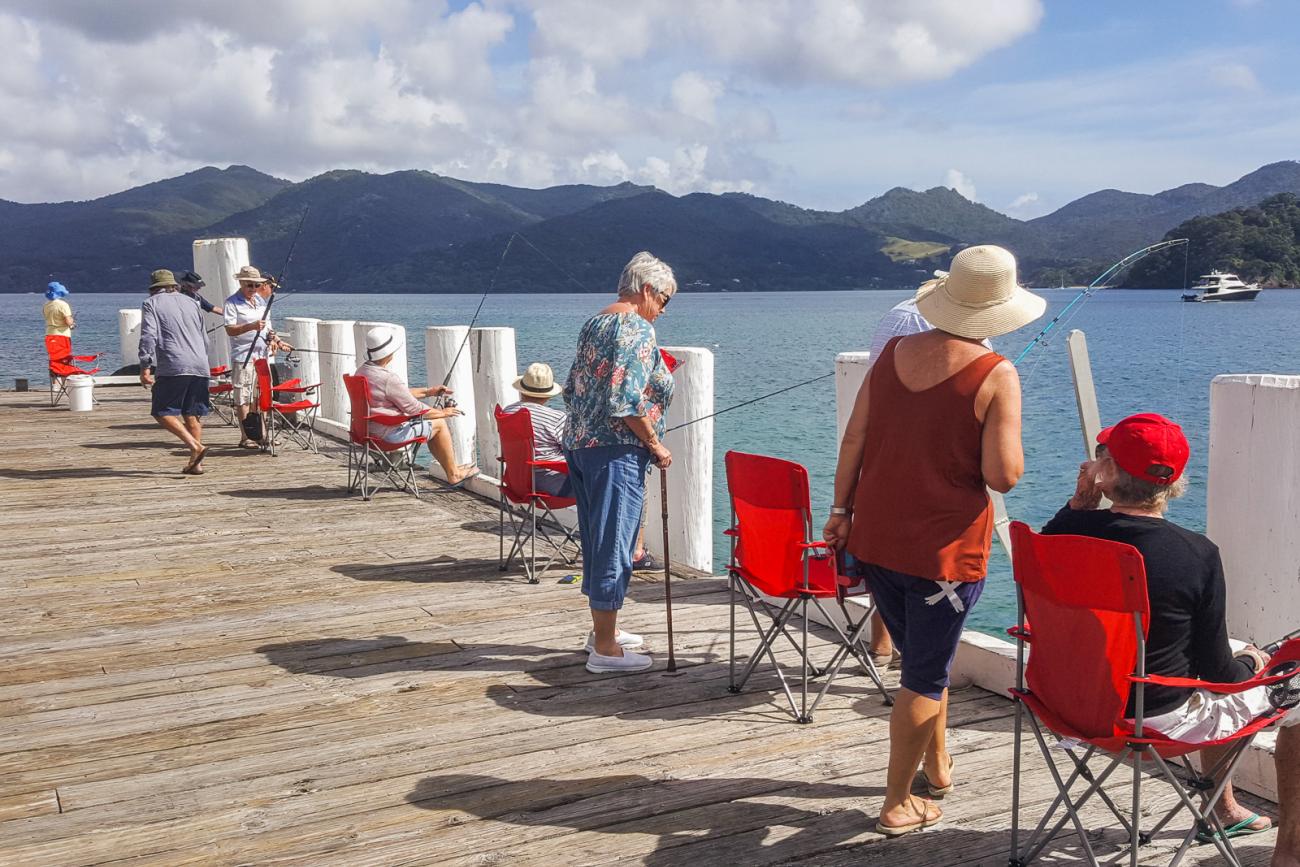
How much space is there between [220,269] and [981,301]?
45.7 feet

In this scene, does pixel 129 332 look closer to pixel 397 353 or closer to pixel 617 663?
pixel 397 353

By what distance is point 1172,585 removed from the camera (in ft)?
9.00

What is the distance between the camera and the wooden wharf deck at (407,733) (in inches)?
127

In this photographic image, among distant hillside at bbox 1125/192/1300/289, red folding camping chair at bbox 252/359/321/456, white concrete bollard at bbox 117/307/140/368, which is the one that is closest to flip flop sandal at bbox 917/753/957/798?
distant hillside at bbox 1125/192/1300/289

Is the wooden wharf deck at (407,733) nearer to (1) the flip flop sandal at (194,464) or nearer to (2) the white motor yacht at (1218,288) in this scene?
(2) the white motor yacht at (1218,288)

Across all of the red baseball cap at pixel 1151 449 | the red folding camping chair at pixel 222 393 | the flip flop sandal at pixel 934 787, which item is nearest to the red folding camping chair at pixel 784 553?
the flip flop sandal at pixel 934 787

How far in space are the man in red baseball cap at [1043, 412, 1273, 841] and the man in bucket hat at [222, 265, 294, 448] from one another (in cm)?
936

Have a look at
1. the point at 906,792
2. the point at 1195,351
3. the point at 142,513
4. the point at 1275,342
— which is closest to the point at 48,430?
the point at 142,513

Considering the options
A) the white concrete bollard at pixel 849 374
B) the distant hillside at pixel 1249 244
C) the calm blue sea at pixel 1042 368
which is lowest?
the calm blue sea at pixel 1042 368

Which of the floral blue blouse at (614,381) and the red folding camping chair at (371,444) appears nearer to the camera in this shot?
the floral blue blouse at (614,381)

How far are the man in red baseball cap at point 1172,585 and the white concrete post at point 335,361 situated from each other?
379 inches

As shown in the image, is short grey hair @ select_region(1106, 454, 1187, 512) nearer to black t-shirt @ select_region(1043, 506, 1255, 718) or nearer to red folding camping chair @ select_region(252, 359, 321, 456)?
black t-shirt @ select_region(1043, 506, 1255, 718)

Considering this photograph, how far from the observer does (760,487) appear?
4172 millimetres

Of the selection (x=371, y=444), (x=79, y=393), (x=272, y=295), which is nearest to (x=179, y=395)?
(x=371, y=444)
